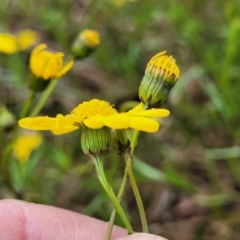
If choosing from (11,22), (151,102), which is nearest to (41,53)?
(151,102)

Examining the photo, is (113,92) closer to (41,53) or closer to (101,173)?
(41,53)

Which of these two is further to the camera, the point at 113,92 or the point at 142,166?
the point at 113,92

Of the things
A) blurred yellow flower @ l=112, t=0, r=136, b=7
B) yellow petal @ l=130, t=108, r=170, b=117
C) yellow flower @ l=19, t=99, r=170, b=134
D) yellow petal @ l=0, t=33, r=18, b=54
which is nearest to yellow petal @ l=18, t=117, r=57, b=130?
yellow flower @ l=19, t=99, r=170, b=134

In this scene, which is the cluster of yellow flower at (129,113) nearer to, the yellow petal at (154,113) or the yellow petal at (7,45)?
the yellow petal at (154,113)

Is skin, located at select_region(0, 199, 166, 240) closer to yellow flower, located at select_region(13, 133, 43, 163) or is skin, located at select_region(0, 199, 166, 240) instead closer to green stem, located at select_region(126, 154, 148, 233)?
yellow flower, located at select_region(13, 133, 43, 163)

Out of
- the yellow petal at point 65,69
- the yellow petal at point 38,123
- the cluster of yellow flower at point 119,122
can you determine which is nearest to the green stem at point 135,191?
the cluster of yellow flower at point 119,122

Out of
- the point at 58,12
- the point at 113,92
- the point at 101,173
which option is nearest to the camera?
the point at 101,173

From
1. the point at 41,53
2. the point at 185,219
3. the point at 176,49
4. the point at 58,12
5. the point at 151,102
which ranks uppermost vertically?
the point at 58,12
